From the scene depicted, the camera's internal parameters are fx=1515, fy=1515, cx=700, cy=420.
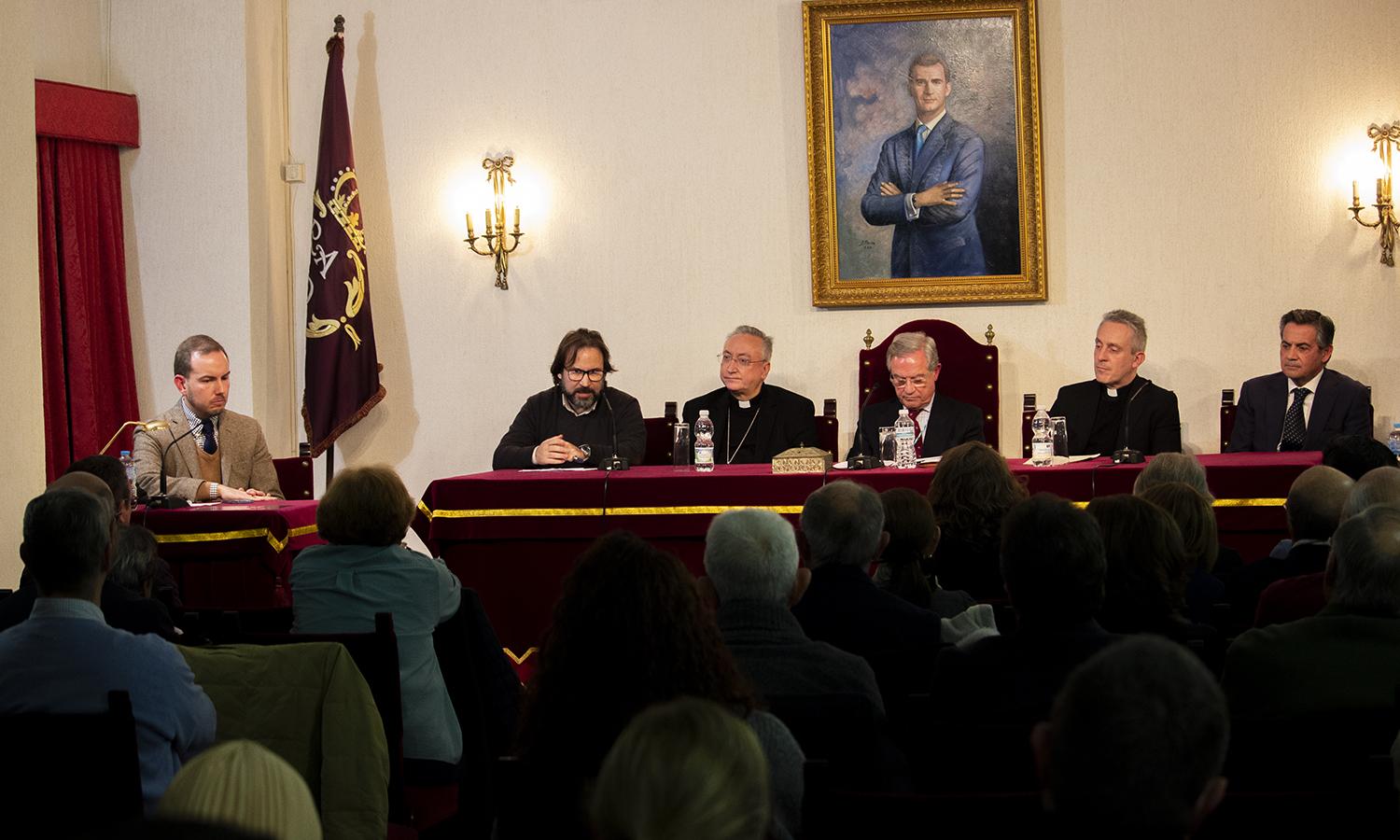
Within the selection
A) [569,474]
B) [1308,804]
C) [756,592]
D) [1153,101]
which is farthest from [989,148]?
[1308,804]

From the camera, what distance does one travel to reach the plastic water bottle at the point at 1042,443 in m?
6.13

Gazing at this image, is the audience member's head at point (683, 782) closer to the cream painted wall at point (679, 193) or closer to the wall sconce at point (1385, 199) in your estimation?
the cream painted wall at point (679, 193)

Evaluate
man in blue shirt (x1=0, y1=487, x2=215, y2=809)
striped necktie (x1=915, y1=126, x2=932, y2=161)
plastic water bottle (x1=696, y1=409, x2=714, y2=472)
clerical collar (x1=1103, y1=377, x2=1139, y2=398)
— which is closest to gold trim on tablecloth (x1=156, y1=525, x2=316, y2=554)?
plastic water bottle (x1=696, y1=409, x2=714, y2=472)

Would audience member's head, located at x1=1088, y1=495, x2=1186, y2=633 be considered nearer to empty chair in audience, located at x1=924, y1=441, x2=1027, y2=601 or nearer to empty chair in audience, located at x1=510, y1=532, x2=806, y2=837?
empty chair in audience, located at x1=924, y1=441, x2=1027, y2=601

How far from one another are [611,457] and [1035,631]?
3692 millimetres

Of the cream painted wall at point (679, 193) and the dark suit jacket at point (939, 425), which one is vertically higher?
the cream painted wall at point (679, 193)

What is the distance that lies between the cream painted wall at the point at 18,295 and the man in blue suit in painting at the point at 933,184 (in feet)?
13.9

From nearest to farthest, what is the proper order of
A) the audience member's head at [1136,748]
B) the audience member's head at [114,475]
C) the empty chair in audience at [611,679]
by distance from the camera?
the audience member's head at [1136,748] → the empty chair in audience at [611,679] → the audience member's head at [114,475]

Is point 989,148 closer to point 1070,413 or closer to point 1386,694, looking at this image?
point 1070,413

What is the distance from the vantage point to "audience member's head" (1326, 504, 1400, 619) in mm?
2826

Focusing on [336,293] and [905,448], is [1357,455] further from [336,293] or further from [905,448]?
[336,293]

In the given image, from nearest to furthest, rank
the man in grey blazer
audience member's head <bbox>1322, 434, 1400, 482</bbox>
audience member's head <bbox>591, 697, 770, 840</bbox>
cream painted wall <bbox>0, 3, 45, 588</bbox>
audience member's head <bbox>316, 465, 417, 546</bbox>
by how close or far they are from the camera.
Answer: audience member's head <bbox>591, 697, 770, 840</bbox> → audience member's head <bbox>316, 465, 417, 546</bbox> → audience member's head <bbox>1322, 434, 1400, 482</bbox> → cream painted wall <bbox>0, 3, 45, 588</bbox> → the man in grey blazer

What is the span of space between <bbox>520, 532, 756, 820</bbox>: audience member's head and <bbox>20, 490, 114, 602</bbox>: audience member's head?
95 centimetres

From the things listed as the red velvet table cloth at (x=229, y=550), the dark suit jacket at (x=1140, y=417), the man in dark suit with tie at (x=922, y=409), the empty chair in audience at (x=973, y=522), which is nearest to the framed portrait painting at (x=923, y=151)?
the dark suit jacket at (x=1140, y=417)
